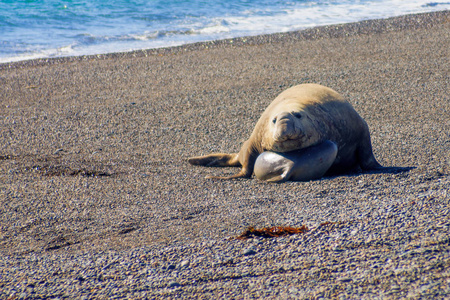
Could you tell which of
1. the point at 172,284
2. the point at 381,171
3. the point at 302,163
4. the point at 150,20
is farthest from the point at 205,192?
the point at 150,20

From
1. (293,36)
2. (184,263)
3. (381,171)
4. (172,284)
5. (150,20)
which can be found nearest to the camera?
(172,284)

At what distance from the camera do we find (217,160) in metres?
7.09

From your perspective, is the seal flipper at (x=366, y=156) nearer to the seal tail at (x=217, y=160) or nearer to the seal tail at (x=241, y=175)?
the seal tail at (x=241, y=175)

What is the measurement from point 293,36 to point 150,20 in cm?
854

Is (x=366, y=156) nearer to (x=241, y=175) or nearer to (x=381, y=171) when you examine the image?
(x=381, y=171)

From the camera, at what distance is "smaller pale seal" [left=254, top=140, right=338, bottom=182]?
5785 mm

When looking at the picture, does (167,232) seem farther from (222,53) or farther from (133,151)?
(222,53)

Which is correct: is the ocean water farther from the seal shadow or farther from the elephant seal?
the seal shadow

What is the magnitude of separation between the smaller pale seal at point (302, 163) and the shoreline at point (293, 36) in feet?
31.9

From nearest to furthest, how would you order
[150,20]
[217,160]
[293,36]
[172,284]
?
1. [172,284]
2. [217,160]
3. [293,36]
4. [150,20]

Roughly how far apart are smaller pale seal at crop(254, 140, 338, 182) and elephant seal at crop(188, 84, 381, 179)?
75 millimetres

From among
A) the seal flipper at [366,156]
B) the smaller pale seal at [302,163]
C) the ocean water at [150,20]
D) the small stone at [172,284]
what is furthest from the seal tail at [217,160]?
the ocean water at [150,20]

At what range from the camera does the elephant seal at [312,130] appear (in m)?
5.80

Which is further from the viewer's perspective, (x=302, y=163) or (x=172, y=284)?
(x=302, y=163)
